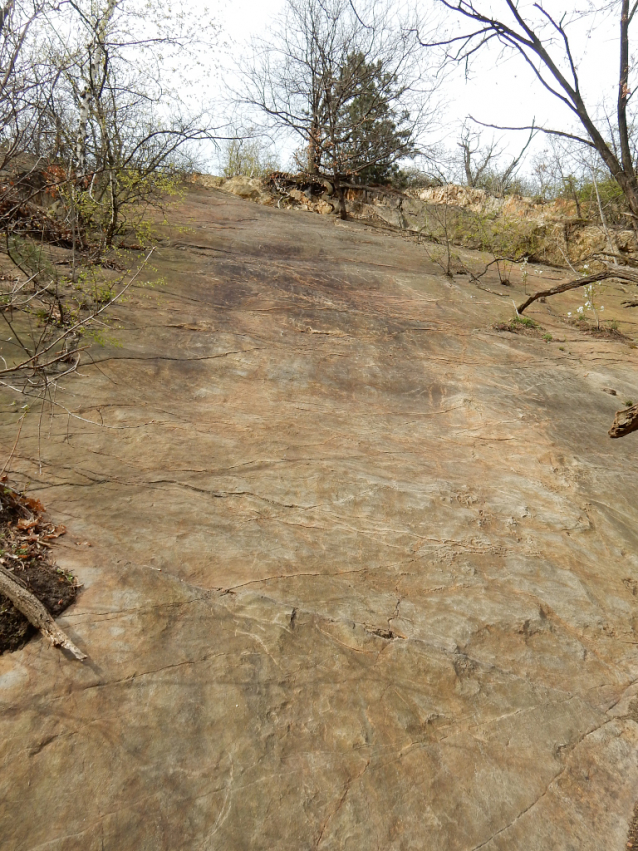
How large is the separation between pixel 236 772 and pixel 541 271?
41.3 ft

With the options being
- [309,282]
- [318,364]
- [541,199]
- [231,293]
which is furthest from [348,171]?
[318,364]

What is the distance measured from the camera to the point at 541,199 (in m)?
16.7

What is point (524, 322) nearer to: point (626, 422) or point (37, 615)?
point (626, 422)

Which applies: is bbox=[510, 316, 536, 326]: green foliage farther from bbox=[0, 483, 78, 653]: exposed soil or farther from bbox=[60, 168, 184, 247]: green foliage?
bbox=[0, 483, 78, 653]: exposed soil

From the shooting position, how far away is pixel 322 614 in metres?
3.01

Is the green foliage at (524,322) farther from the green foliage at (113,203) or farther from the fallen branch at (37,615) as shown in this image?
the fallen branch at (37,615)

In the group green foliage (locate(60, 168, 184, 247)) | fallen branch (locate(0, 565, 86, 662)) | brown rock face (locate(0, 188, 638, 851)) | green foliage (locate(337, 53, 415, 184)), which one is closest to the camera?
brown rock face (locate(0, 188, 638, 851))

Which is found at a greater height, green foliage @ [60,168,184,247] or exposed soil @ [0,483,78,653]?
green foliage @ [60,168,184,247]

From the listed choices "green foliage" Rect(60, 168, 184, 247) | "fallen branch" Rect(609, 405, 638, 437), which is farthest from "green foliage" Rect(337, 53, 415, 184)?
"fallen branch" Rect(609, 405, 638, 437)

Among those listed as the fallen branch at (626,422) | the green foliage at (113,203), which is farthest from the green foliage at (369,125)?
the fallen branch at (626,422)

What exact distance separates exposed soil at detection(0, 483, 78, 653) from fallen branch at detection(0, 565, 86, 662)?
6 cm

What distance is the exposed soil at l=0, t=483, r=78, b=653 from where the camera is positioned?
2557 mm

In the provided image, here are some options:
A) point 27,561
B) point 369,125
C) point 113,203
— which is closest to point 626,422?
point 27,561

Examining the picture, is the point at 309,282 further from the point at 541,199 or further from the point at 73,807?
the point at 541,199
